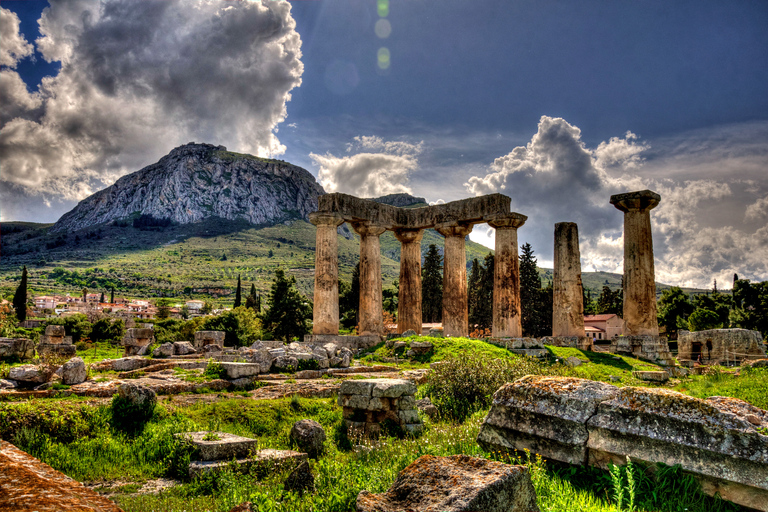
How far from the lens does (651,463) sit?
4.82m

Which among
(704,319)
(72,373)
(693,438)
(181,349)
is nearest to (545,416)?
(693,438)

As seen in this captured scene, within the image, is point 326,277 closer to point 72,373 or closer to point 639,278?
point 72,373

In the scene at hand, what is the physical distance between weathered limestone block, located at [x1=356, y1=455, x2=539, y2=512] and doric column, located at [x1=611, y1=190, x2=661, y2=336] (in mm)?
22634

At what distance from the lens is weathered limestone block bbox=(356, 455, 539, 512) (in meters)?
3.52

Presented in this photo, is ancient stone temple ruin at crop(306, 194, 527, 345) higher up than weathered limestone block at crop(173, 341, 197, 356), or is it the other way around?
ancient stone temple ruin at crop(306, 194, 527, 345)

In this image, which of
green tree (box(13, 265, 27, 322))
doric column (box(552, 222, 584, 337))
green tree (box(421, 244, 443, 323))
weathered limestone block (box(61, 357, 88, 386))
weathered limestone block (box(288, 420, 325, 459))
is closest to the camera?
weathered limestone block (box(288, 420, 325, 459))

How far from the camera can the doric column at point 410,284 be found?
2888 cm

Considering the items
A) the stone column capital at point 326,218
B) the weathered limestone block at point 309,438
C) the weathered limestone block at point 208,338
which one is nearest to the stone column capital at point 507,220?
the stone column capital at point 326,218

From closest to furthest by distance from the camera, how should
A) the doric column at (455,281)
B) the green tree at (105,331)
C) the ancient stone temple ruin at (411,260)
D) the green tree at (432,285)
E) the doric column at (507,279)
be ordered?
the doric column at (507,279), the ancient stone temple ruin at (411,260), the doric column at (455,281), the green tree at (105,331), the green tree at (432,285)

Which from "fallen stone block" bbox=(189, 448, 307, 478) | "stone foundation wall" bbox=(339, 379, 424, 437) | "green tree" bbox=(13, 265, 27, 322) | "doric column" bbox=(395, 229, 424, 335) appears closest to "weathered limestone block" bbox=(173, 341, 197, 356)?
"doric column" bbox=(395, 229, 424, 335)

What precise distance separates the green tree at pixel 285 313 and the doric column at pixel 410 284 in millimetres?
22760

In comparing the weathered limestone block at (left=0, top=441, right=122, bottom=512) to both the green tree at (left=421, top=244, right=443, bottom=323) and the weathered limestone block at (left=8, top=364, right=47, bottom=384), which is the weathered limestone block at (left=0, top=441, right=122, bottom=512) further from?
the green tree at (left=421, top=244, right=443, bottom=323)

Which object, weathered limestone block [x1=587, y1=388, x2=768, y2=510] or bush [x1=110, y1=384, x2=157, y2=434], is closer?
weathered limestone block [x1=587, y1=388, x2=768, y2=510]

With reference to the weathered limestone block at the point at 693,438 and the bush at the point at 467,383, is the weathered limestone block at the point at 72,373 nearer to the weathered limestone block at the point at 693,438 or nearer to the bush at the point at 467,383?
the bush at the point at 467,383
